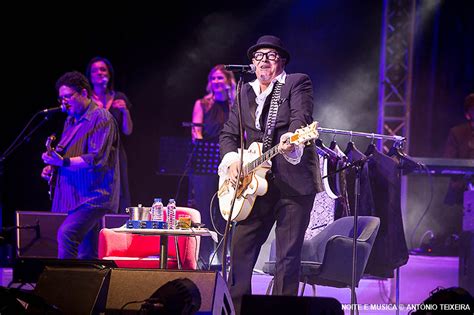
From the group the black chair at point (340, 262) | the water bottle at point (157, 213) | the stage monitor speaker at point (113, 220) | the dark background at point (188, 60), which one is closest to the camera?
the water bottle at point (157, 213)

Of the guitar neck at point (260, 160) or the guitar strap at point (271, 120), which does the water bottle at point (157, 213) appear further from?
the guitar strap at point (271, 120)

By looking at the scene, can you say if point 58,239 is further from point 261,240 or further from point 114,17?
point 114,17

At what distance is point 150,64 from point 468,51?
14.4 feet

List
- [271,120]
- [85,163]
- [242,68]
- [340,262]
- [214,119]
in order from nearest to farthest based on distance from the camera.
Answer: [242,68] → [271,120] → [340,262] → [85,163] → [214,119]

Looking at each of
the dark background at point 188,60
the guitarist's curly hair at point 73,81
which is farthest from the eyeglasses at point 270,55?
the dark background at point 188,60

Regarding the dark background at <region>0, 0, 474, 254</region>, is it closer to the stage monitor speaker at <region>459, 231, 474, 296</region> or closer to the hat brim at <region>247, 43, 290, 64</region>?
the stage monitor speaker at <region>459, 231, 474, 296</region>

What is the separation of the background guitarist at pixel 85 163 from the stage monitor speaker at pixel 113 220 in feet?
0.18

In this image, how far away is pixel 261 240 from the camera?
5.35 metres

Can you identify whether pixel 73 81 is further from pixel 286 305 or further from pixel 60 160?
pixel 286 305

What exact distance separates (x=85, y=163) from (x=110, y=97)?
1597mm

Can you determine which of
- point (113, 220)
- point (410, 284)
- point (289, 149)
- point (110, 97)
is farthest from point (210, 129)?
point (289, 149)

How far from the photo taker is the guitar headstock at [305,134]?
4.83m

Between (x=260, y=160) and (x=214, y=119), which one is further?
(x=214, y=119)

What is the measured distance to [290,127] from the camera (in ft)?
17.0
